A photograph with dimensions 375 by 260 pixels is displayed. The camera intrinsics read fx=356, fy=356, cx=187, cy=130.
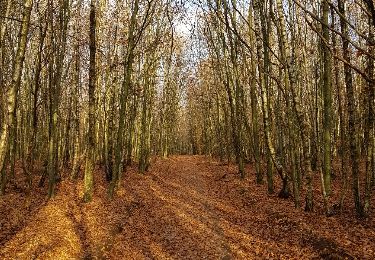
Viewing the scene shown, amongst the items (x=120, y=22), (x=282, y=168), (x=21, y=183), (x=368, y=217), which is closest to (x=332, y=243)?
(x=368, y=217)

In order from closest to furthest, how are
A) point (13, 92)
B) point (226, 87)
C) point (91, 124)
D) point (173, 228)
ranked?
point (13, 92)
point (173, 228)
point (91, 124)
point (226, 87)

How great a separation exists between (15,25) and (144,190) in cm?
1307

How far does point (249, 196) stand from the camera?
1439 cm

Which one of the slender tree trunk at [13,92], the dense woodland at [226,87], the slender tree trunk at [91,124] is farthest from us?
the slender tree trunk at [91,124]

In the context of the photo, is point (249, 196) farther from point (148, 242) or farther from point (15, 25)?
point (15, 25)

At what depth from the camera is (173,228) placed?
10359mm

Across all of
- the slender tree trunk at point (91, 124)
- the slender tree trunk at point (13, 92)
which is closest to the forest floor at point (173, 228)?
the slender tree trunk at point (91, 124)

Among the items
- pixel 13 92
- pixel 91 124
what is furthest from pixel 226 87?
pixel 13 92

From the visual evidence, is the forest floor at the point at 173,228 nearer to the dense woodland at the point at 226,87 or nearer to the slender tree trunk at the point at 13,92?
the dense woodland at the point at 226,87

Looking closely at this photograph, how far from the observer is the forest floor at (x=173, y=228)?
8.12 meters

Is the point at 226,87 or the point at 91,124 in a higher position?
the point at 226,87

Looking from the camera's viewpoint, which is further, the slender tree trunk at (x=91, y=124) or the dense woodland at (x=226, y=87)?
the slender tree trunk at (x=91, y=124)

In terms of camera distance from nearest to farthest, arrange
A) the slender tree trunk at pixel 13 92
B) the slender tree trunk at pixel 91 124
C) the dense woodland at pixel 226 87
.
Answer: the slender tree trunk at pixel 13 92 < the dense woodland at pixel 226 87 < the slender tree trunk at pixel 91 124

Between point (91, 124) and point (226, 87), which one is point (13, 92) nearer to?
point (91, 124)
